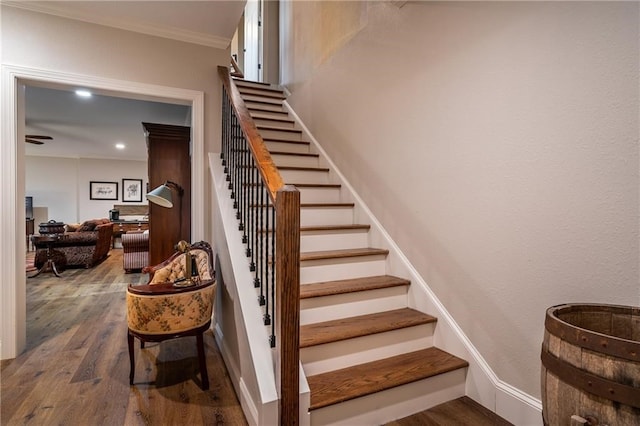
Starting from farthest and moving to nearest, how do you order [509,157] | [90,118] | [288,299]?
1. [90,118]
2. [509,157]
3. [288,299]

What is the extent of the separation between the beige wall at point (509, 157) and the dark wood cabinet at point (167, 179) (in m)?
2.59

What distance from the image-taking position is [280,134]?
3855mm

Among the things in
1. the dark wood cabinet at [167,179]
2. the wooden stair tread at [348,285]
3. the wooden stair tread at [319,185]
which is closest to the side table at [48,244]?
the dark wood cabinet at [167,179]

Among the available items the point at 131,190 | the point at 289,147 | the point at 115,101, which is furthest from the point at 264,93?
the point at 131,190

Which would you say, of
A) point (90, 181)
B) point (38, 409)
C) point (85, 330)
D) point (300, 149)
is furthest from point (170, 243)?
point (90, 181)

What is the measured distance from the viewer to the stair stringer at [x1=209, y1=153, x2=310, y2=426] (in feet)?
4.85

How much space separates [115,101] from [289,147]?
2913 mm

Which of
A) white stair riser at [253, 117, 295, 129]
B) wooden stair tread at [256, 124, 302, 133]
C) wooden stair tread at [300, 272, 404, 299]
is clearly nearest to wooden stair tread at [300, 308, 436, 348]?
wooden stair tread at [300, 272, 404, 299]

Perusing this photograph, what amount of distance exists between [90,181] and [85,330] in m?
8.31

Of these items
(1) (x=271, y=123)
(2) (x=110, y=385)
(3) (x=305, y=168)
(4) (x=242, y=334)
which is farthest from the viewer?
(1) (x=271, y=123)

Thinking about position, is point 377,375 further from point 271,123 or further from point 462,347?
point 271,123

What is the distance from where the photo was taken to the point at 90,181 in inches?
379

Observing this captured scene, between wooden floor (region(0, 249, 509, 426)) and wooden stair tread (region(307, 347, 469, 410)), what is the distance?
21 cm

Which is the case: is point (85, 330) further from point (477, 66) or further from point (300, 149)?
point (477, 66)
